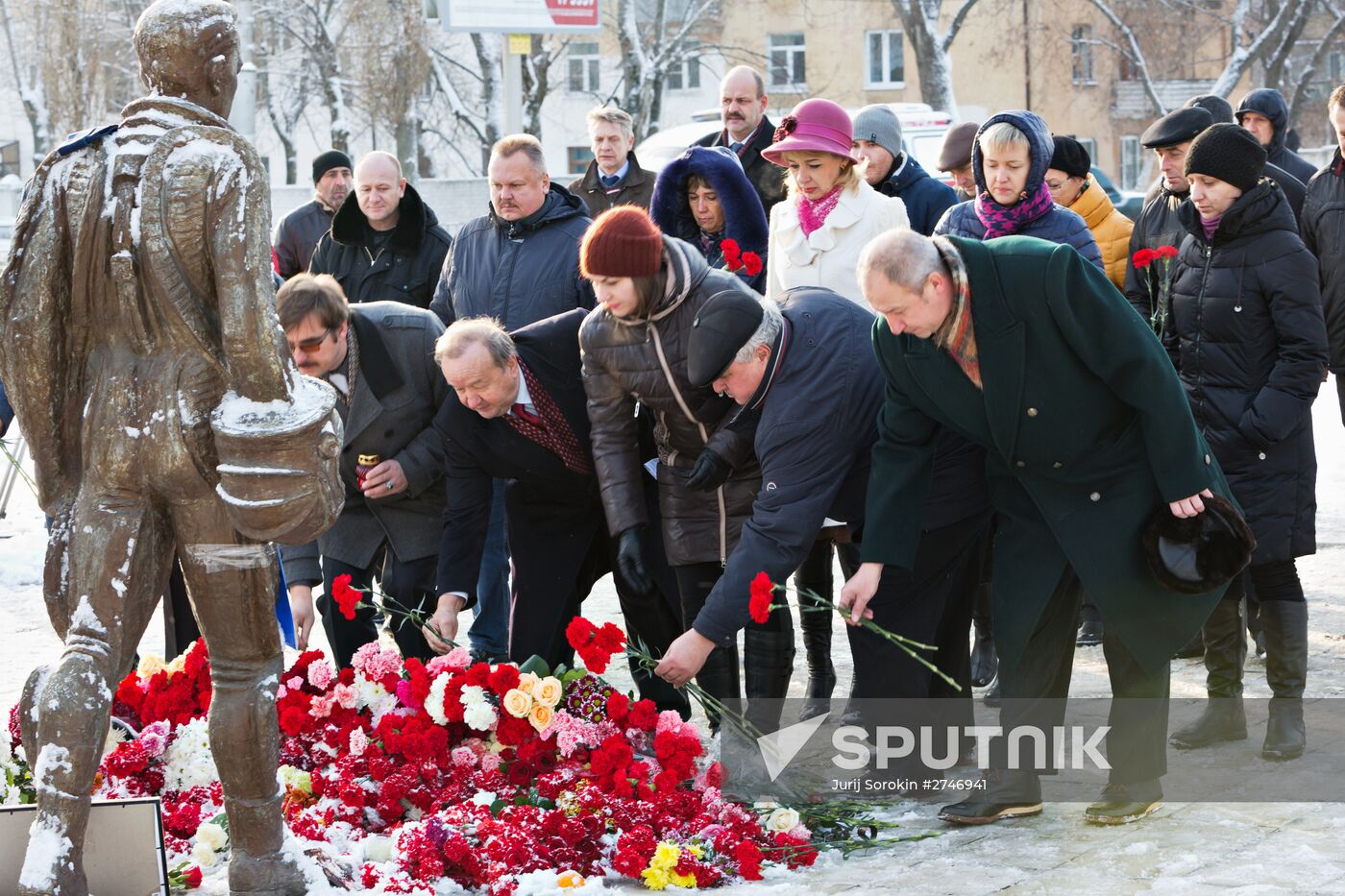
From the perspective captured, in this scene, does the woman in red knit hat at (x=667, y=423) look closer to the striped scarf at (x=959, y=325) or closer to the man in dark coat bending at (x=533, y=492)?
the man in dark coat bending at (x=533, y=492)

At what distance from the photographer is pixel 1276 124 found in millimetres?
8156

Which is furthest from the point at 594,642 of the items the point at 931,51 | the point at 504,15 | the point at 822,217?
the point at 931,51

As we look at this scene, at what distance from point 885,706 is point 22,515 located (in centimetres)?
752

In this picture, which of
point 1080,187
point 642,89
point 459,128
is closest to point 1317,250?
point 1080,187

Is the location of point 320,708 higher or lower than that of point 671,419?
lower

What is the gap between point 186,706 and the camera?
205 inches

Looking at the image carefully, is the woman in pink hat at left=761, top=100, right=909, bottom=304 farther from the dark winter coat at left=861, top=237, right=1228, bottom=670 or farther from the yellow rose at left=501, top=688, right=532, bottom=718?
the yellow rose at left=501, top=688, right=532, bottom=718

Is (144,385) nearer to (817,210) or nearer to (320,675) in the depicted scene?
(320,675)

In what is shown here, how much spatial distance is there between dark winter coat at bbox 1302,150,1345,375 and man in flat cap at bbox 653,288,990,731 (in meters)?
2.70

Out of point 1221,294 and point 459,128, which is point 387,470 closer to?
point 1221,294

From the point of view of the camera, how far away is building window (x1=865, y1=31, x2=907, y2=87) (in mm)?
43719

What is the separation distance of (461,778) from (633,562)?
36.6 inches

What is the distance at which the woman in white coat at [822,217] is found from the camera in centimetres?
614

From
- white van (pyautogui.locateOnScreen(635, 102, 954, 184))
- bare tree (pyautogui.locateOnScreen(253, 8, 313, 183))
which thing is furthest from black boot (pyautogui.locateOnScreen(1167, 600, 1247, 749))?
bare tree (pyautogui.locateOnScreen(253, 8, 313, 183))
